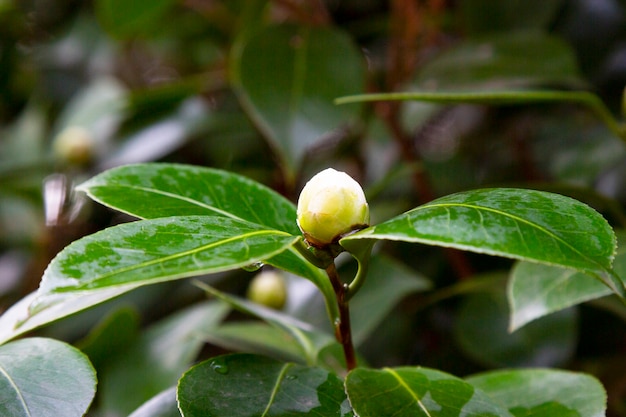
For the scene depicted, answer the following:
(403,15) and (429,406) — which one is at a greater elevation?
(403,15)

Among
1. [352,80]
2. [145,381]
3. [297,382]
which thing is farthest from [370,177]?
[297,382]

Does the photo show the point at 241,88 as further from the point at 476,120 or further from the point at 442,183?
the point at 476,120

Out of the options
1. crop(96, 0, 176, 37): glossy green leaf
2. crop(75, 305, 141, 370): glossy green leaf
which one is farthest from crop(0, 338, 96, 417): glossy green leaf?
crop(96, 0, 176, 37): glossy green leaf

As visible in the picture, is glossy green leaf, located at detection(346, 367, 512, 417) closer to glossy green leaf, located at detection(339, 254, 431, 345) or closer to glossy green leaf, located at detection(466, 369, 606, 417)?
glossy green leaf, located at detection(466, 369, 606, 417)

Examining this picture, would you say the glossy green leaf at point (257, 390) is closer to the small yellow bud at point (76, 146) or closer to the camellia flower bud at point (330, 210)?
the camellia flower bud at point (330, 210)

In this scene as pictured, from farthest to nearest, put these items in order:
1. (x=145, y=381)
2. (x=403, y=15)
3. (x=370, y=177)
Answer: (x=370, y=177) < (x=403, y=15) < (x=145, y=381)

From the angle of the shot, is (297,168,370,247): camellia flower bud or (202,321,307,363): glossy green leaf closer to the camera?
(297,168,370,247): camellia flower bud
